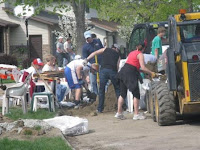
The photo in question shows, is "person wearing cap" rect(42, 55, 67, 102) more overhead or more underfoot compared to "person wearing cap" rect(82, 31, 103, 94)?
more underfoot

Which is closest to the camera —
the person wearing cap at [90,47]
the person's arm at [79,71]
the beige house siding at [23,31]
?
the person's arm at [79,71]

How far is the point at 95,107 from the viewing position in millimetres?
16516

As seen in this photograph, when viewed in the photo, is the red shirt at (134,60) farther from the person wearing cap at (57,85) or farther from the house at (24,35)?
the house at (24,35)

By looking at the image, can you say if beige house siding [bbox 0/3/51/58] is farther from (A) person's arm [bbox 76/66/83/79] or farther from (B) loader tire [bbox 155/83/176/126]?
(B) loader tire [bbox 155/83/176/126]

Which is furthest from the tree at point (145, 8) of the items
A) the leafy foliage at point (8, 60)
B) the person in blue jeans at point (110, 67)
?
the person in blue jeans at point (110, 67)

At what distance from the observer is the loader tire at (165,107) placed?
12328 millimetres

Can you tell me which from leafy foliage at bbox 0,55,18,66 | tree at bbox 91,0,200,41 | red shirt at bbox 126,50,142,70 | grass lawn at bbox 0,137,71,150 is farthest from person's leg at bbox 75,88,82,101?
leafy foliage at bbox 0,55,18,66

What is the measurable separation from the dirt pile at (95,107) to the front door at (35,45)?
97.5 ft

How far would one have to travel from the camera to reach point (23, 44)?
46.2 meters

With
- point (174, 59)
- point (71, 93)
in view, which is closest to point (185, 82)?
point (174, 59)

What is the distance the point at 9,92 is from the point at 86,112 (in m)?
2.07

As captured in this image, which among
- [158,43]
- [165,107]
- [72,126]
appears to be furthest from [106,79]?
[72,126]

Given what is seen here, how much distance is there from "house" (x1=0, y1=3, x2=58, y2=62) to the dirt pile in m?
28.8

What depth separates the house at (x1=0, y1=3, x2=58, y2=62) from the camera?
149ft
